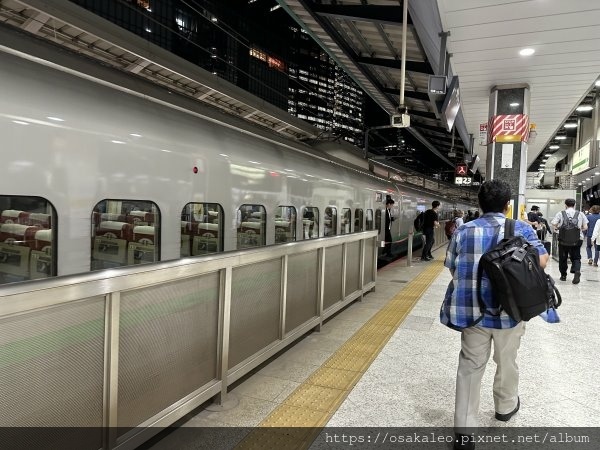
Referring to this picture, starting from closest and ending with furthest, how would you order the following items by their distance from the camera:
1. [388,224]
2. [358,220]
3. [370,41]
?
[370,41] < [358,220] < [388,224]

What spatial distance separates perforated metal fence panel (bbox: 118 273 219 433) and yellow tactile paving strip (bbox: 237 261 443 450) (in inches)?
20.2

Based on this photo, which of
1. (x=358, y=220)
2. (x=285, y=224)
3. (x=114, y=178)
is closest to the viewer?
(x=114, y=178)

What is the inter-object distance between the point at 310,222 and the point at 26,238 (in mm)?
4404

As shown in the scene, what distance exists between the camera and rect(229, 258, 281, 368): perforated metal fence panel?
322 cm

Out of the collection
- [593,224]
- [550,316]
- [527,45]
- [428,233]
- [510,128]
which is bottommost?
[550,316]

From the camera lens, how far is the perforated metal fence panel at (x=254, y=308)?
3.22 metres

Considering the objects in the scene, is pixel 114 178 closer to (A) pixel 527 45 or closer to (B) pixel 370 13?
(B) pixel 370 13

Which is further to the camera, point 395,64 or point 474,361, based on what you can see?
point 395,64

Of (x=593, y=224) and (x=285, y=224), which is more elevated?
(x=593, y=224)

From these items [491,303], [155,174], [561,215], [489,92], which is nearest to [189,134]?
[155,174]

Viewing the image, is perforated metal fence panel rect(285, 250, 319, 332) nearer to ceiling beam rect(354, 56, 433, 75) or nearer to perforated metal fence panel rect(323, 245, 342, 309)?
perforated metal fence panel rect(323, 245, 342, 309)

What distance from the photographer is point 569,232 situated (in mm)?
8211

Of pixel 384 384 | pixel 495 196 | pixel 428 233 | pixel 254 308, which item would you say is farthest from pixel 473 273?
pixel 428 233

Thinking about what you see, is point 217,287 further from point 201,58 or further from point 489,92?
point 201,58
